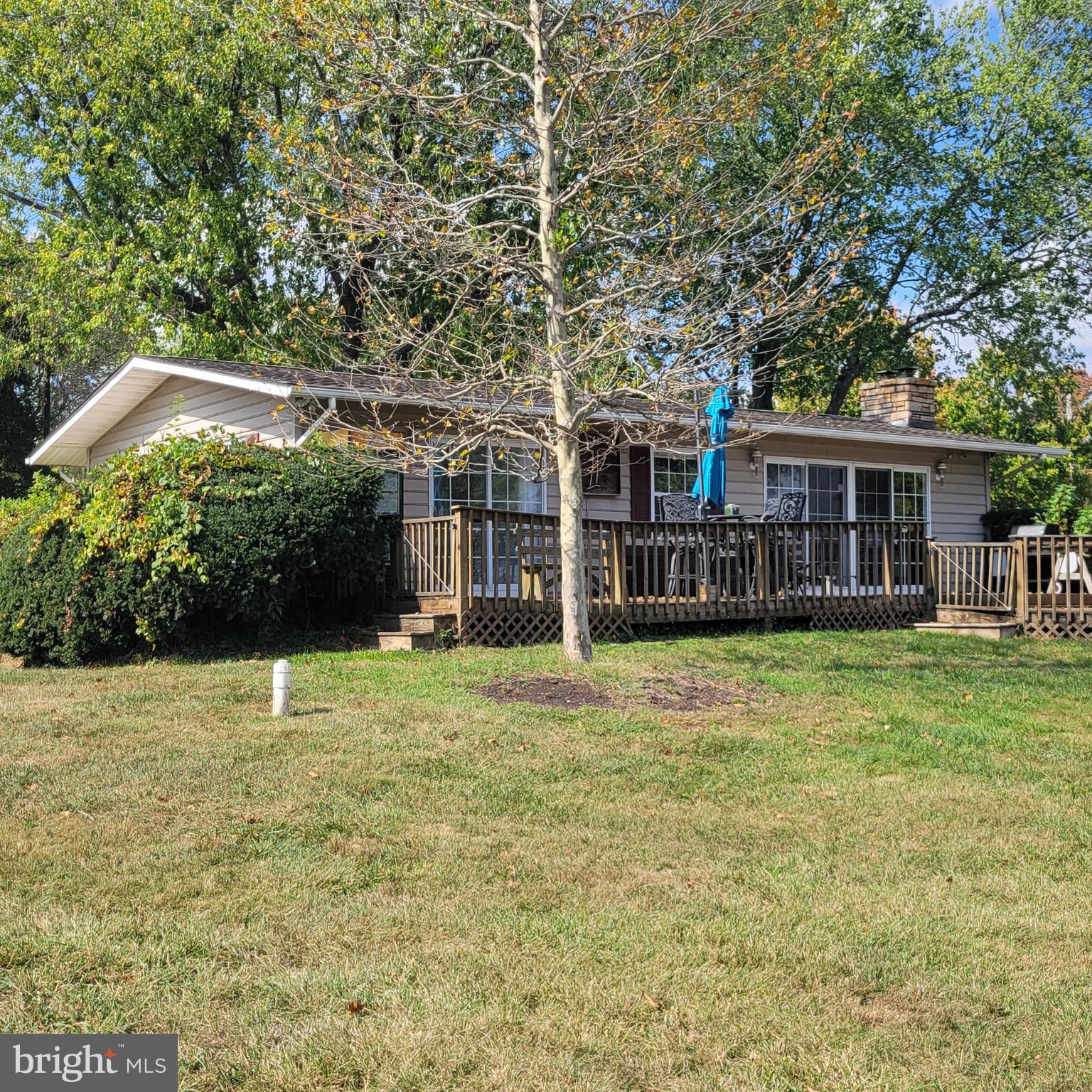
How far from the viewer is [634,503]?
674 inches

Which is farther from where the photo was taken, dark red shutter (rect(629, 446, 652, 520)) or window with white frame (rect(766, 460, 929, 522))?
window with white frame (rect(766, 460, 929, 522))

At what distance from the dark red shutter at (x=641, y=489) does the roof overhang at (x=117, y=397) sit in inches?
220

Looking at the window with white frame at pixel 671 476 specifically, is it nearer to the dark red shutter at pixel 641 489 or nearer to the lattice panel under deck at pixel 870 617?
the dark red shutter at pixel 641 489

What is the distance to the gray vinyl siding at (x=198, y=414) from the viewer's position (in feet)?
48.6

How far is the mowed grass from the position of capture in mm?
3709

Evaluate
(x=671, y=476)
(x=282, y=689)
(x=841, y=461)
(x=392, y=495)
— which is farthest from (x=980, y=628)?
(x=282, y=689)

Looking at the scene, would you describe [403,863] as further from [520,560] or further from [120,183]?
[120,183]

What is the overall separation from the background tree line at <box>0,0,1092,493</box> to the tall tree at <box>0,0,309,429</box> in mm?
55

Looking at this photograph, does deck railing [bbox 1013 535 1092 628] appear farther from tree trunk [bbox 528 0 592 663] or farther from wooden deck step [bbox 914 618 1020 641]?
tree trunk [bbox 528 0 592 663]

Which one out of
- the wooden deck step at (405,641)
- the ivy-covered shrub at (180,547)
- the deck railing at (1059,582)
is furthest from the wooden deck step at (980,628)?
the ivy-covered shrub at (180,547)

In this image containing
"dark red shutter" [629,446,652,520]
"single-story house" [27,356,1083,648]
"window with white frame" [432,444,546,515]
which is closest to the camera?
"single-story house" [27,356,1083,648]

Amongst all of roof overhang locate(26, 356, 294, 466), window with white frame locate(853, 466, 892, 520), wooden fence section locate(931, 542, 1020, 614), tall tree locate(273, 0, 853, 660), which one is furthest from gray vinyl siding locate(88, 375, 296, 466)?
window with white frame locate(853, 466, 892, 520)

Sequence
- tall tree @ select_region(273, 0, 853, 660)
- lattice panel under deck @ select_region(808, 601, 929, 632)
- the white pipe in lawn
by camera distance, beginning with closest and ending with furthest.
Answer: the white pipe in lawn, tall tree @ select_region(273, 0, 853, 660), lattice panel under deck @ select_region(808, 601, 929, 632)

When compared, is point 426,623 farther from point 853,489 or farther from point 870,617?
point 853,489
